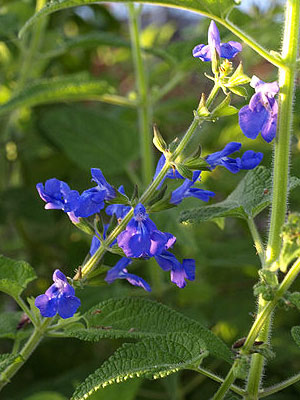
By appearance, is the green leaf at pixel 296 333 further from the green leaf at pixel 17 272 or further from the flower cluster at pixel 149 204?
the green leaf at pixel 17 272

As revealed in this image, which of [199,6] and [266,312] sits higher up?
[199,6]

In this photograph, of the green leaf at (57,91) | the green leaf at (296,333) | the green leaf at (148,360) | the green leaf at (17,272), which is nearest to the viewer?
the green leaf at (148,360)

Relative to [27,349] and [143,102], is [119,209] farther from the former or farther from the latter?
[143,102]

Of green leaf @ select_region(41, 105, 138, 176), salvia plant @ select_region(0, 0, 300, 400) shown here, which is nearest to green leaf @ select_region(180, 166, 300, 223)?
salvia plant @ select_region(0, 0, 300, 400)

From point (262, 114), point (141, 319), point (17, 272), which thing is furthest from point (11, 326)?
point (262, 114)

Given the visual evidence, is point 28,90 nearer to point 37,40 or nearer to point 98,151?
point 98,151

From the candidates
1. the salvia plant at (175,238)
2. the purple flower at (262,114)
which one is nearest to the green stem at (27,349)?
the salvia plant at (175,238)

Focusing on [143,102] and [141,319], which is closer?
[141,319]

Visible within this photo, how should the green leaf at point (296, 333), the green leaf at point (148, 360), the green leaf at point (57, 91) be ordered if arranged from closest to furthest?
the green leaf at point (148, 360)
the green leaf at point (296, 333)
the green leaf at point (57, 91)
